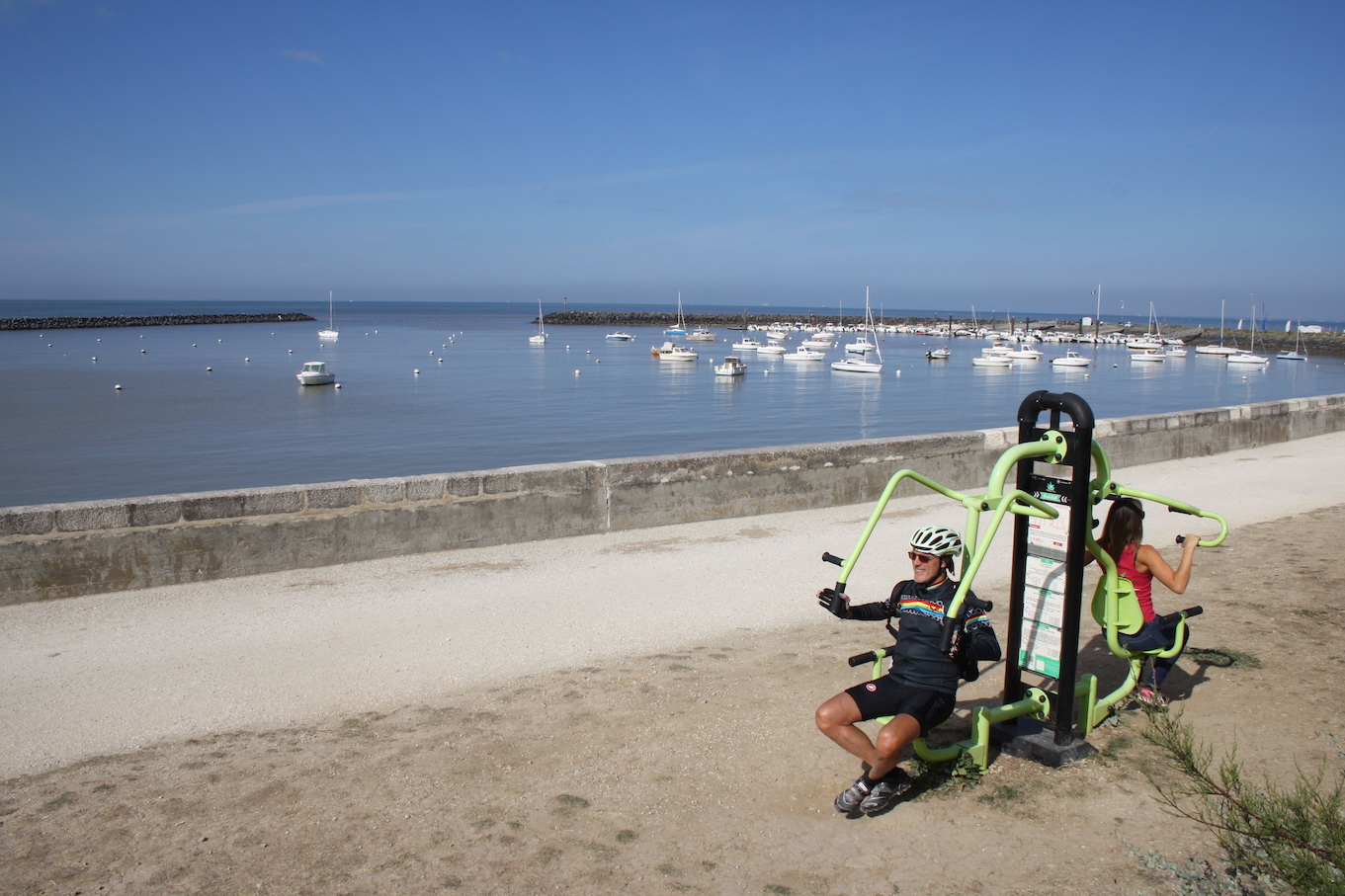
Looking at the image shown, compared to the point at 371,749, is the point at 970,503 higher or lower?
higher

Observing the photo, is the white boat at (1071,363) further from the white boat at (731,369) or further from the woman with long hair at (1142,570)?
the woman with long hair at (1142,570)

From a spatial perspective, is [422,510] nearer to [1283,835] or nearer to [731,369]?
[1283,835]

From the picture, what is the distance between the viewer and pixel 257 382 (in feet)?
188

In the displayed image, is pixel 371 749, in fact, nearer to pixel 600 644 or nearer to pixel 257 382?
pixel 600 644

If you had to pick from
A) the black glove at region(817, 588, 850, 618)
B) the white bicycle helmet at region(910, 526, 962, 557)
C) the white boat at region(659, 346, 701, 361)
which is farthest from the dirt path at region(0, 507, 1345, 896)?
the white boat at region(659, 346, 701, 361)

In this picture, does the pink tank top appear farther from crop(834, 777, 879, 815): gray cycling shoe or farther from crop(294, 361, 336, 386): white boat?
crop(294, 361, 336, 386): white boat

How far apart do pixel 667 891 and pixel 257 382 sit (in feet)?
197

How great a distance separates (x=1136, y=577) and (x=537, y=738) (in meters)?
3.33

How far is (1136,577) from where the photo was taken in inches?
198

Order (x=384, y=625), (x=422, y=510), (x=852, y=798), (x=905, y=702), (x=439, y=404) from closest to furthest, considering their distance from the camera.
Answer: (x=852, y=798) < (x=905, y=702) < (x=384, y=625) < (x=422, y=510) < (x=439, y=404)

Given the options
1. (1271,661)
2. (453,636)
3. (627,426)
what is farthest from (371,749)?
(627,426)

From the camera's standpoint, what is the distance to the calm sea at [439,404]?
29578mm

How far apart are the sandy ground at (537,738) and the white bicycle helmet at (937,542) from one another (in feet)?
3.63

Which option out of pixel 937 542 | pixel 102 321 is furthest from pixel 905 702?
pixel 102 321
